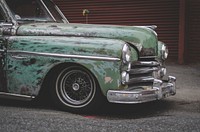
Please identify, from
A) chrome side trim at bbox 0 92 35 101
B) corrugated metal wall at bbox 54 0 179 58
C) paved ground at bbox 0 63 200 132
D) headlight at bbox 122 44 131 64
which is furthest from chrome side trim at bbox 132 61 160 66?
corrugated metal wall at bbox 54 0 179 58

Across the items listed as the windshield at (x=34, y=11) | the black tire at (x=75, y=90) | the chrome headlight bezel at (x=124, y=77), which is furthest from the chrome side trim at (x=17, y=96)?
the chrome headlight bezel at (x=124, y=77)

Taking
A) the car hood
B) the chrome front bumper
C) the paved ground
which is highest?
the car hood

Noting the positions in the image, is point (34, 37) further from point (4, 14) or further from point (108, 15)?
point (108, 15)

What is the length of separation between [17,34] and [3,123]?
5.60 feet

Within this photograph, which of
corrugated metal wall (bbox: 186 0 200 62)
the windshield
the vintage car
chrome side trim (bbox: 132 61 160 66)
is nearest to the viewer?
the vintage car

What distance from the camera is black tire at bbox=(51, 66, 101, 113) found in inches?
253

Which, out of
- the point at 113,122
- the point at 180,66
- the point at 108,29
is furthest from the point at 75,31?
the point at 180,66

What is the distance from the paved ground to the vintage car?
263 mm

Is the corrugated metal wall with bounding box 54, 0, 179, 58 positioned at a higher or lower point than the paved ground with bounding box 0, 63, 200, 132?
higher

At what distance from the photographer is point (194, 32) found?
492 inches

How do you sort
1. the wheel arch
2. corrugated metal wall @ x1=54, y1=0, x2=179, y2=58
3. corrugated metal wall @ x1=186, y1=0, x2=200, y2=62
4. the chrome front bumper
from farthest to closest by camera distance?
corrugated metal wall @ x1=54, y1=0, x2=179, y2=58, corrugated metal wall @ x1=186, y1=0, x2=200, y2=62, the wheel arch, the chrome front bumper

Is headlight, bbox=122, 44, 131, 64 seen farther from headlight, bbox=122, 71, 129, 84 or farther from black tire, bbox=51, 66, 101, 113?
black tire, bbox=51, 66, 101, 113

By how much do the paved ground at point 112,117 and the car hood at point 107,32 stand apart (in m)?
0.94

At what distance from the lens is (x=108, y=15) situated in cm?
1377
